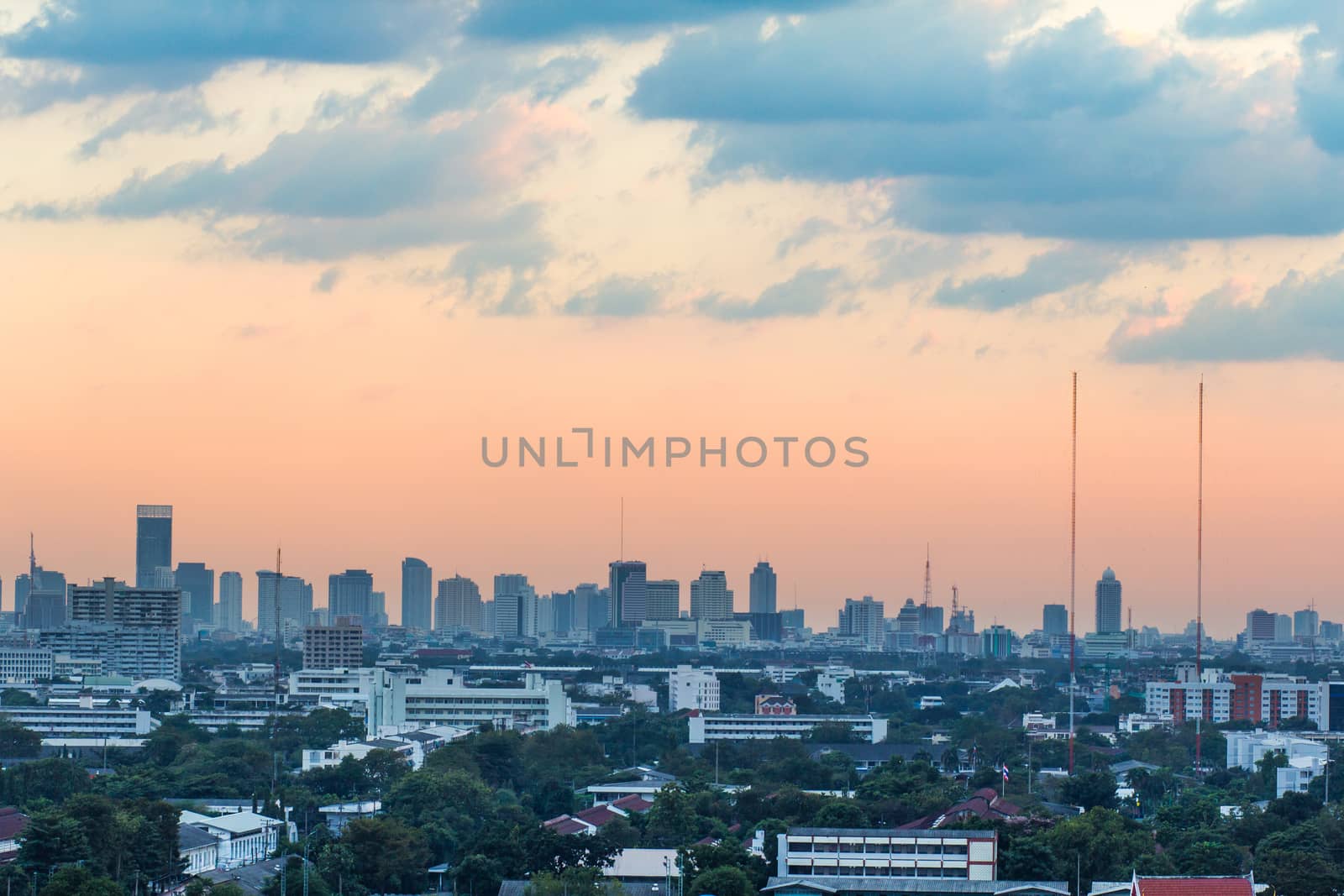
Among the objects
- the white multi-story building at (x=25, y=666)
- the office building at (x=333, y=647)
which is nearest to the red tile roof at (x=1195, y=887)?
the office building at (x=333, y=647)

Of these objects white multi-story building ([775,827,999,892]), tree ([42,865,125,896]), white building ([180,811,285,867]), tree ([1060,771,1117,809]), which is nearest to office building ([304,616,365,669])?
tree ([1060,771,1117,809])

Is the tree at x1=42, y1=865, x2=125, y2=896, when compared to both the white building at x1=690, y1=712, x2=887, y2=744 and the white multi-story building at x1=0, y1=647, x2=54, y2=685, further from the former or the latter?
the white multi-story building at x1=0, y1=647, x2=54, y2=685

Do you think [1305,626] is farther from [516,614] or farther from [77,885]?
[77,885]

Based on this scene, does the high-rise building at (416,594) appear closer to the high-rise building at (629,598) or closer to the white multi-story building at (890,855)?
the high-rise building at (629,598)

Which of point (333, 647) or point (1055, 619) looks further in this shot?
point (1055, 619)

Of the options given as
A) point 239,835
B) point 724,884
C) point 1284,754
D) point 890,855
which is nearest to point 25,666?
point 1284,754

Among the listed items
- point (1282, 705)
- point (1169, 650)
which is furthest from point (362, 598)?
point (1282, 705)
